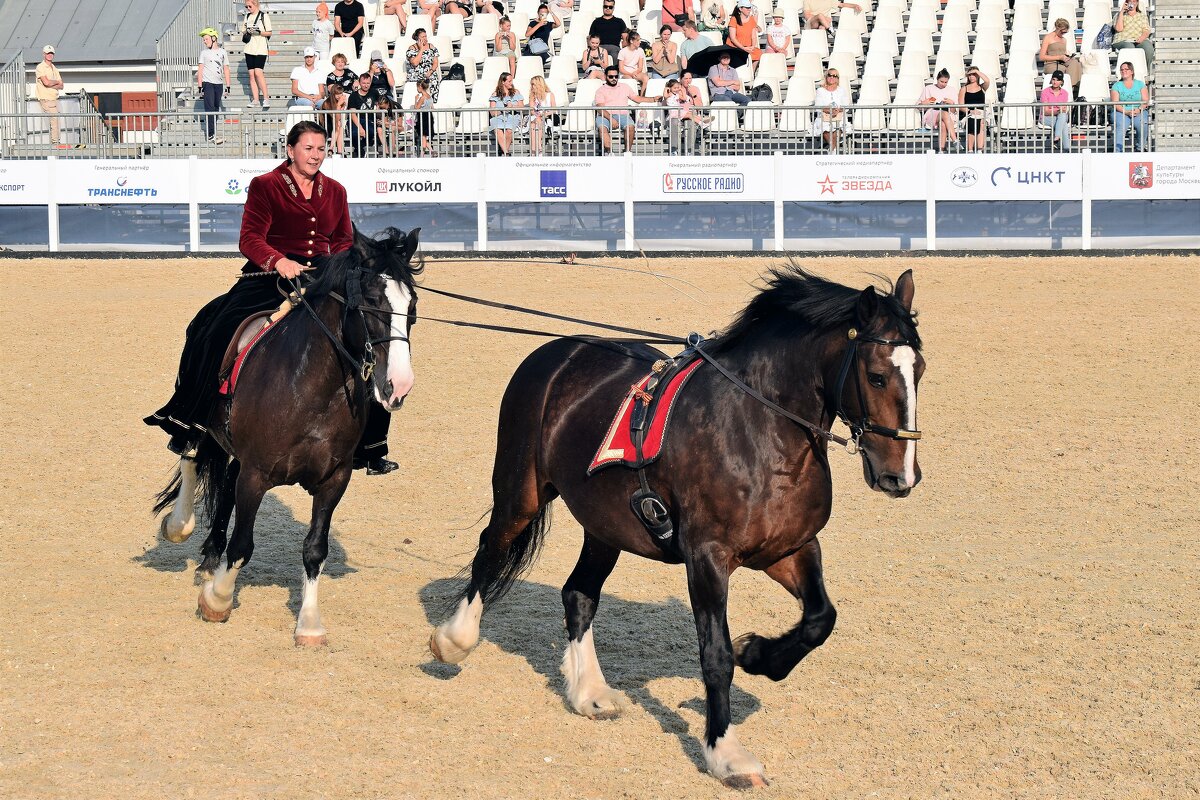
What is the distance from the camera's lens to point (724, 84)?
23984mm

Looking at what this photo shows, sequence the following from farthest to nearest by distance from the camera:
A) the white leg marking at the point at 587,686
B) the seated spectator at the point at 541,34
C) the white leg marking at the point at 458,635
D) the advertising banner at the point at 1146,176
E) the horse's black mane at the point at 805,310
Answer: the seated spectator at the point at 541,34
the advertising banner at the point at 1146,176
the white leg marking at the point at 458,635
the white leg marking at the point at 587,686
the horse's black mane at the point at 805,310

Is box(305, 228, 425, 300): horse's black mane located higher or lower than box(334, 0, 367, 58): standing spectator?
lower

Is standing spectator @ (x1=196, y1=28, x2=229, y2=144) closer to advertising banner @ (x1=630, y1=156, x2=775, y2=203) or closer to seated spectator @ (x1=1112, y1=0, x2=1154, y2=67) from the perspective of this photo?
advertising banner @ (x1=630, y1=156, x2=775, y2=203)

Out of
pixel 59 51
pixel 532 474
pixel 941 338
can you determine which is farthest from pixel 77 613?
pixel 59 51

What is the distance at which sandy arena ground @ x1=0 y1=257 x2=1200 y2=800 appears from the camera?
19.1 feet

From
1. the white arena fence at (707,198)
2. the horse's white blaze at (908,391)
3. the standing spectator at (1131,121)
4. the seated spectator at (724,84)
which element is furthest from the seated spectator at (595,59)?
the horse's white blaze at (908,391)

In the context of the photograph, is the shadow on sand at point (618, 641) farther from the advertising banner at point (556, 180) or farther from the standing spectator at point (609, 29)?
the standing spectator at point (609, 29)

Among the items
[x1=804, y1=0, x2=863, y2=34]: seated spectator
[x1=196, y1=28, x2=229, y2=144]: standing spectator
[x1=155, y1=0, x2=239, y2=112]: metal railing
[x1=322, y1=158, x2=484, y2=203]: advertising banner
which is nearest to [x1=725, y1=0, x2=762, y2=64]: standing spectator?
[x1=804, y1=0, x2=863, y2=34]: seated spectator

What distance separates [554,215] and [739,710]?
1600cm

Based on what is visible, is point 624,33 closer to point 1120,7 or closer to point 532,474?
point 1120,7

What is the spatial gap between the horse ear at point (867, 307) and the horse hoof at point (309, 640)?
3.51 metres

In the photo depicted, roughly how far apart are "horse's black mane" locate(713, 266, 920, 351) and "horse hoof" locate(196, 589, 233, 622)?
3.31 meters

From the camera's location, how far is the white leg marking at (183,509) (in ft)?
30.2

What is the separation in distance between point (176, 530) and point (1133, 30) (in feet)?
67.2
